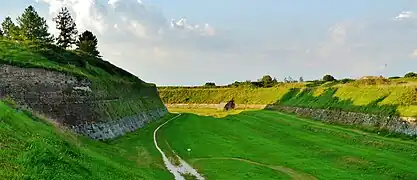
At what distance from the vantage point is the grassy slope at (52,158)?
64.3 feet

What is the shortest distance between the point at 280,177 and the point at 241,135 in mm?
23781

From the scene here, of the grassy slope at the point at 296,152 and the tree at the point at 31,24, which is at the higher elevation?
the tree at the point at 31,24

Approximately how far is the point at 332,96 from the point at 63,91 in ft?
180

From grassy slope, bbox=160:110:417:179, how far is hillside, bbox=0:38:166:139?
7.05m

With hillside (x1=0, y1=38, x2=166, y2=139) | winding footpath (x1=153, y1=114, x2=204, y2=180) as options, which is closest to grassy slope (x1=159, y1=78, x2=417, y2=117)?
winding footpath (x1=153, y1=114, x2=204, y2=180)

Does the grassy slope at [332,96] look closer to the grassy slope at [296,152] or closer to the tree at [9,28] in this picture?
the grassy slope at [296,152]

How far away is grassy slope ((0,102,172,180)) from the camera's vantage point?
1961cm

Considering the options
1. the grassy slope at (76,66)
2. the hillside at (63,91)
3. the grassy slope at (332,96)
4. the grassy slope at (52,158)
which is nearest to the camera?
the grassy slope at (52,158)

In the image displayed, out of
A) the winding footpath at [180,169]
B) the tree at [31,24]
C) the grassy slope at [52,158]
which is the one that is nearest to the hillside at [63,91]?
the grassy slope at [52,158]

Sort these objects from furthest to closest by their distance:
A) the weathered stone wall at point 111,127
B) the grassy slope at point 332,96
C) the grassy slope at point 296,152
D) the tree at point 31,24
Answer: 1. the tree at point 31,24
2. the grassy slope at point 332,96
3. the weathered stone wall at point 111,127
4. the grassy slope at point 296,152

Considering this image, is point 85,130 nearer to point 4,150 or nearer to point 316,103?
point 4,150

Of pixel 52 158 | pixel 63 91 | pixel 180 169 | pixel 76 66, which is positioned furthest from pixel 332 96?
pixel 52 158

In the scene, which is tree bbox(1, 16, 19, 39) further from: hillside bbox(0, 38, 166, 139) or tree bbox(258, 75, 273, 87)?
tree bbox(258, 75, 273, 87)

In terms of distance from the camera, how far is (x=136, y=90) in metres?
86.5
